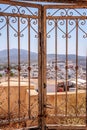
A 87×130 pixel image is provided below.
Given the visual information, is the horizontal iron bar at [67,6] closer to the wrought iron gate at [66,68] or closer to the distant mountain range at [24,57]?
the wrought iron gate at [66,68]

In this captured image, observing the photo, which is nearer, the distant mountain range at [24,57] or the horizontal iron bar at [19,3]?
the horizontal iron bar at [19,3]

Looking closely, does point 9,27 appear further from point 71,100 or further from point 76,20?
Result: point 71,100

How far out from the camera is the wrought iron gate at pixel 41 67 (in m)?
3.26

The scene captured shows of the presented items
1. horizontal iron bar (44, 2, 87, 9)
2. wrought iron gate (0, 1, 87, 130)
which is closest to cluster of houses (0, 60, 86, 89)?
wrought iron gate (0, 1, 87, 130)

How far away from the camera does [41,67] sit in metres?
3.37

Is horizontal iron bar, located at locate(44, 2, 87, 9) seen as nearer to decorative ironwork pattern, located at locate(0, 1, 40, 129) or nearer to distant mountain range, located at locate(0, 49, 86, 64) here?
decorative ironwork pattern, located at locate(0, 1, 40, 129)

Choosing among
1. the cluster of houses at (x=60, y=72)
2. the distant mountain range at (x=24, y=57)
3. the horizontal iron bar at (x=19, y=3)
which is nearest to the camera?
the horizontal iron bar at (x=19, y=3)

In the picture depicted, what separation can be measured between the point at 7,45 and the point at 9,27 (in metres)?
0.23

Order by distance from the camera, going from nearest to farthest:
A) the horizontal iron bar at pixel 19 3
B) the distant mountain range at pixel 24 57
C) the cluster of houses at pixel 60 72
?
the horizontal iron bar at pixel 19 3, the distant mountain range at pixel 24 57, the cluster of houses at pixel 60 72

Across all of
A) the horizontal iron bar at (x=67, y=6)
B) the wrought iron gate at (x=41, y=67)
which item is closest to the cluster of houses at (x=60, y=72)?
the wrought iron gate at (x=41, y=67)

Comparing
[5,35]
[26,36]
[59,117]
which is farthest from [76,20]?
[59,117]

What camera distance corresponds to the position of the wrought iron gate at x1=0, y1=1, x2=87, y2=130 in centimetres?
326

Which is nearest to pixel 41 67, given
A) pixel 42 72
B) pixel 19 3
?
pixel 42 72

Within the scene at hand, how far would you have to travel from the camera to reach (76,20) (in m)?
3.40
